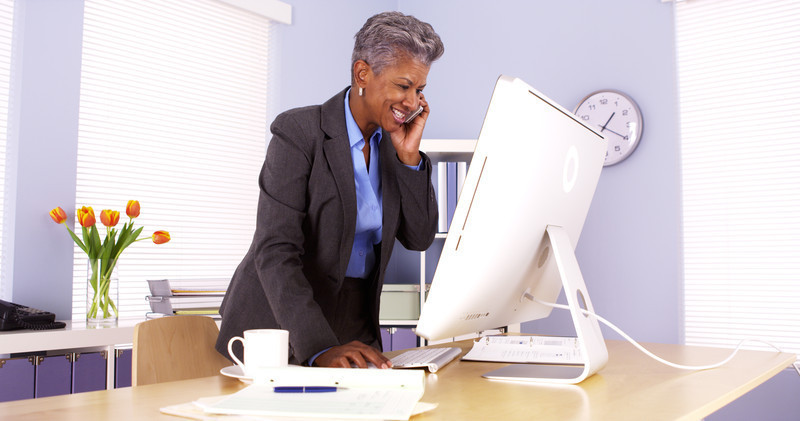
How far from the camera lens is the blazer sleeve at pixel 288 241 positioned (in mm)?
1150

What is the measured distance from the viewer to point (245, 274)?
1.37 metres

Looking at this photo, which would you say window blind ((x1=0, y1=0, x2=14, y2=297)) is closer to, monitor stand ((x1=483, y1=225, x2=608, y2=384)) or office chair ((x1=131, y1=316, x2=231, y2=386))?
office chair ((x1=131, y1=316, x2=231, y2=386))

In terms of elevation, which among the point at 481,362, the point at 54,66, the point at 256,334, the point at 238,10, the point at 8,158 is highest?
the point at 238,10

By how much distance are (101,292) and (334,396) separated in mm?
1889

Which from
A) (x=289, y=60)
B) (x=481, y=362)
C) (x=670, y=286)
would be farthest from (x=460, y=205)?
(x=289, y=60)

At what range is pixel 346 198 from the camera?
137cm

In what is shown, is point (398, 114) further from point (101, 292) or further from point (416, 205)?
point (101, 292)

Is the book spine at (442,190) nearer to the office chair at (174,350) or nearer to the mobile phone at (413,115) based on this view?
the mobile phone at (413,115)

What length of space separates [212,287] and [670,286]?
2219 mm

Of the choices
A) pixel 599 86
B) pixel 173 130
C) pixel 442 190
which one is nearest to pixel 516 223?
pixel 442 190

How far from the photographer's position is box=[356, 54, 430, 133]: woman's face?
1391 mm

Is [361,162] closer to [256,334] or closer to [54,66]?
[256,334]

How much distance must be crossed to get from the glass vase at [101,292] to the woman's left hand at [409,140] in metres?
1.49

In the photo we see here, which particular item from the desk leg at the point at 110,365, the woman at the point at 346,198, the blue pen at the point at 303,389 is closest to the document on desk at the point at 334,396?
the blue pen at the point at 303,389
